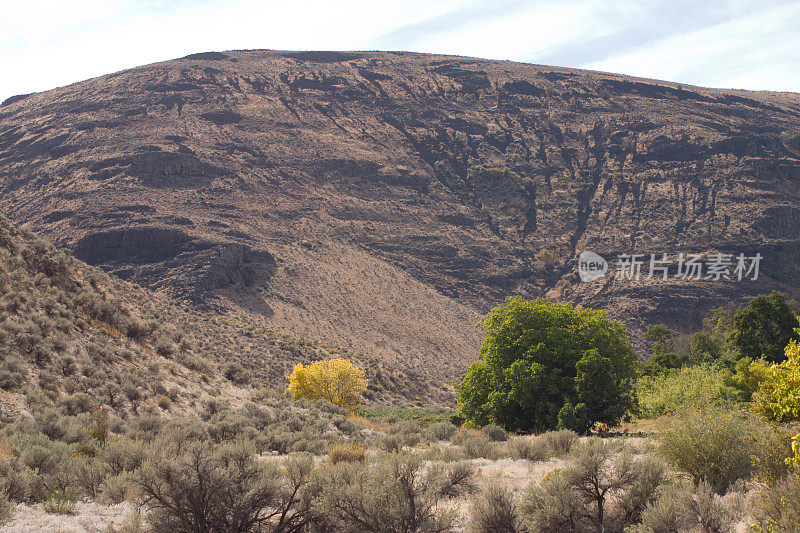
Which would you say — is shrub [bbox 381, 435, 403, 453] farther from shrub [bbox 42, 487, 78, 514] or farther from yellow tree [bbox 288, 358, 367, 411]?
yellow tree [bbox 288, 358, 367, 411]

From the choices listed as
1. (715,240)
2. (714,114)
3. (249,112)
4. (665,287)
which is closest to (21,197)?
(249,112)

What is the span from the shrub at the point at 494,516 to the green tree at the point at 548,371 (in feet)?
30.2

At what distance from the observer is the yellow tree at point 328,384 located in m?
30.4

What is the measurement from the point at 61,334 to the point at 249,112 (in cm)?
8477

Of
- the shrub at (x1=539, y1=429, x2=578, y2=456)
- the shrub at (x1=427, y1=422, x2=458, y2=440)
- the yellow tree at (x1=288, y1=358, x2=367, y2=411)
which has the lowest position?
the yellow tree at (x1=288, y1=358, x2=367, y2=411)

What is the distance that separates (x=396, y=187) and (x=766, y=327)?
63.0m

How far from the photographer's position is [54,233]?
6706 cm

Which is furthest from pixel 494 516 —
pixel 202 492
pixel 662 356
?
pixel 662 356

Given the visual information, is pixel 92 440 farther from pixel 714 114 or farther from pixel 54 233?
pixel 714 114

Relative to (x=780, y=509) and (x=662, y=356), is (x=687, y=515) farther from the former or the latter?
(x=662, y=356)

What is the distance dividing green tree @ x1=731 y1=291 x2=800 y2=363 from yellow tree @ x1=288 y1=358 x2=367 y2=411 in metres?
22.0

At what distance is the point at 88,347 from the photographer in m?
19.3

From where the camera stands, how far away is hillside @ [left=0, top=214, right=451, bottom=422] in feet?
53.5

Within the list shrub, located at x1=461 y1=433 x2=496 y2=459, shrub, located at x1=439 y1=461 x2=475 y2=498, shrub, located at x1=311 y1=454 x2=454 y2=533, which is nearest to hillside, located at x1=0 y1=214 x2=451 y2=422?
shrub, located at x1=311 y1=454 x2=454 y2=533
